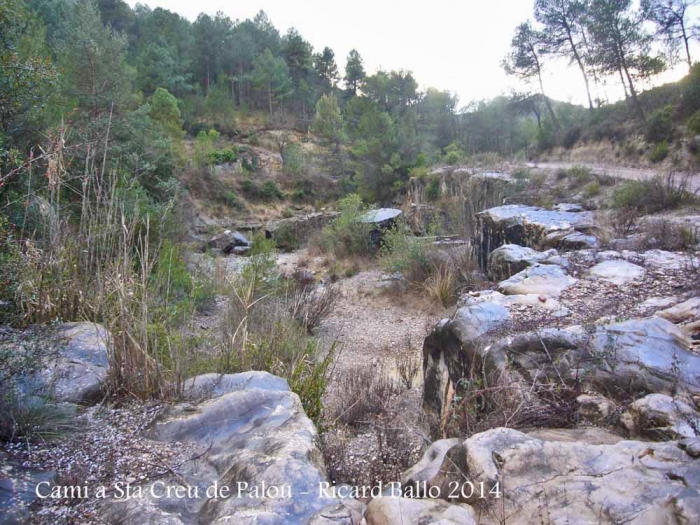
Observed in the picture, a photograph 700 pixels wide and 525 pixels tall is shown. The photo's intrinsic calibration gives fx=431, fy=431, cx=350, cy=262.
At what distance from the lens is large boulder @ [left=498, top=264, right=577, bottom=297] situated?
13.8ft

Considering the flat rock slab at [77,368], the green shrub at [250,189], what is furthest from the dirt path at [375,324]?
the green shrub at [250,189]

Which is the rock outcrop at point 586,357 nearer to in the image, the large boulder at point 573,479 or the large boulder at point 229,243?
the large boulder at point 573,479

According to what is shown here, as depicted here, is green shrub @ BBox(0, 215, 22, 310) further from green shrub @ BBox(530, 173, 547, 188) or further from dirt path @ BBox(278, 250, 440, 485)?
green shrub @ BBox(530, 173, 547, 188)

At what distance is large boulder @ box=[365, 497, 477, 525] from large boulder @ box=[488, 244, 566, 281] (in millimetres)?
4246

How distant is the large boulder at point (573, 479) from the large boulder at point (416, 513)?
92 millimetres

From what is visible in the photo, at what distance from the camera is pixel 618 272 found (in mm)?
4379

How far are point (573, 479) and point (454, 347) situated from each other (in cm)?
190

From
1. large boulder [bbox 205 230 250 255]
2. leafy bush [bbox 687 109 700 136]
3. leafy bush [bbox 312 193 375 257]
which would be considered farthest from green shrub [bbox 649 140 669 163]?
large boulder [bbox 205 230 250 255]

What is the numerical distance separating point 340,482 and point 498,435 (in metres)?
0.87

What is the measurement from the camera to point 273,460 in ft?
5.59

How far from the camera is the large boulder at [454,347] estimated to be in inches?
128

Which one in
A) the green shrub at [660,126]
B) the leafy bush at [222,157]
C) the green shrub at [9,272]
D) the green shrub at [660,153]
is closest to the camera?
the green shrub at [9,272]

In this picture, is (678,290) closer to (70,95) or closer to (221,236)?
(70,95)

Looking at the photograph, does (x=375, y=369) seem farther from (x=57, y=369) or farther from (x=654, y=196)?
(x=654, y=196)
